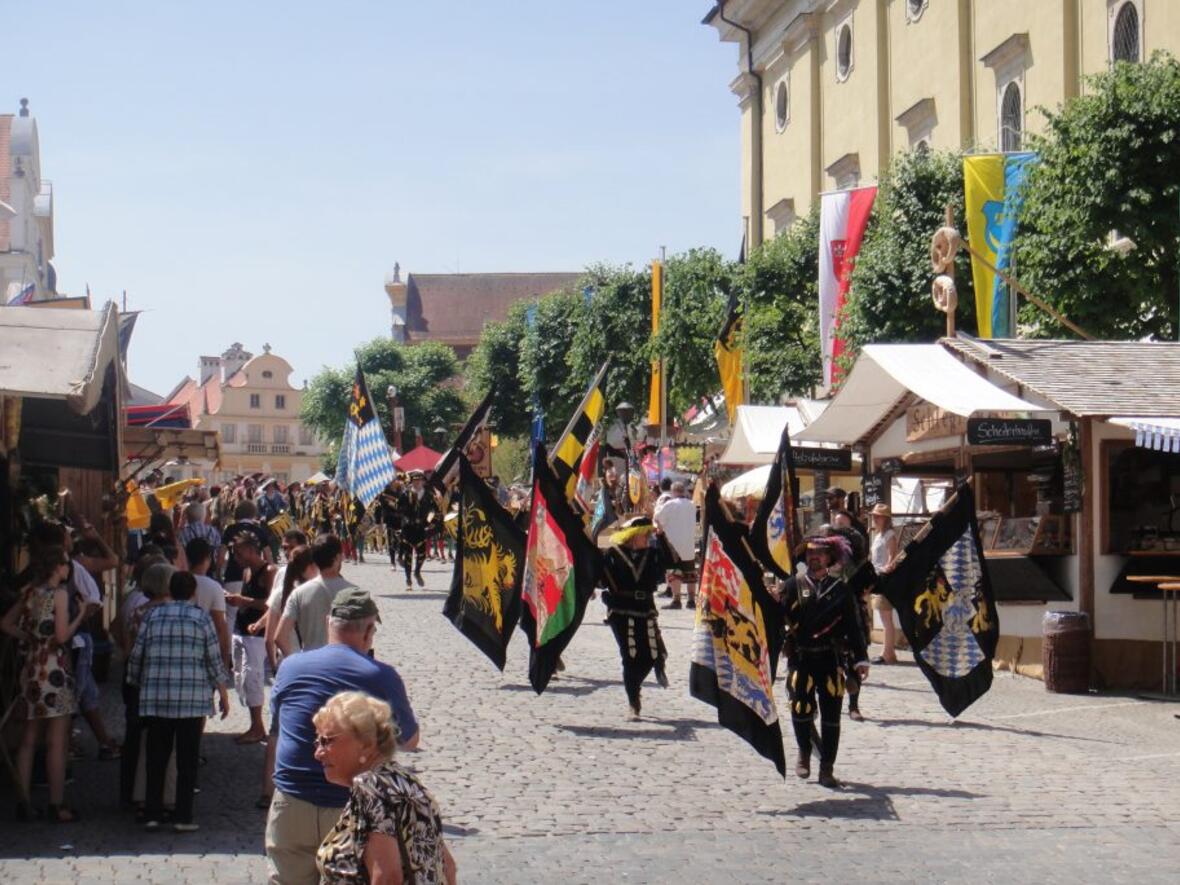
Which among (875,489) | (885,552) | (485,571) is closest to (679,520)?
(875,489)

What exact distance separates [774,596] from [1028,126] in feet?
83.7

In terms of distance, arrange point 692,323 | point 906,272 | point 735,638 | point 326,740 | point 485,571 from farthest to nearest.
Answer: point 692,323 < point 906,272 < point 485,571 < point 735,638 < point 326,740

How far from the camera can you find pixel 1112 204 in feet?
76.9

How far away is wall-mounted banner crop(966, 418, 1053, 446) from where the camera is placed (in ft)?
56.2

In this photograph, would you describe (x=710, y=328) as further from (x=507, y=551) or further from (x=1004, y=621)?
(x=507, y=551)

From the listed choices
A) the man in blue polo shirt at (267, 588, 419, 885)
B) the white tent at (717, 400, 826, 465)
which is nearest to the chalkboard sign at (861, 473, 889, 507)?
the white tent at (717, 400, 826, 465)

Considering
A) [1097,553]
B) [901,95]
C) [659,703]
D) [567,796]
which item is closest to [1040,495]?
[1097,553]

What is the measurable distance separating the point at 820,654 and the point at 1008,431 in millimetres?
6256

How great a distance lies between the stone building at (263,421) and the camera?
12838 centimetres

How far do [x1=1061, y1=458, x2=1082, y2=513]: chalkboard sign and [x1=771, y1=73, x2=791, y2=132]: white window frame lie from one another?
34.3 meters

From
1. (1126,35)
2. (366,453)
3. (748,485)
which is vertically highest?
(1126,35)

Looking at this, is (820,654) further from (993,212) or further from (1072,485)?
(993,212)

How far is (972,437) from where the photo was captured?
56.2 ft

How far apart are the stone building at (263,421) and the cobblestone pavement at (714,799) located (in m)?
114
